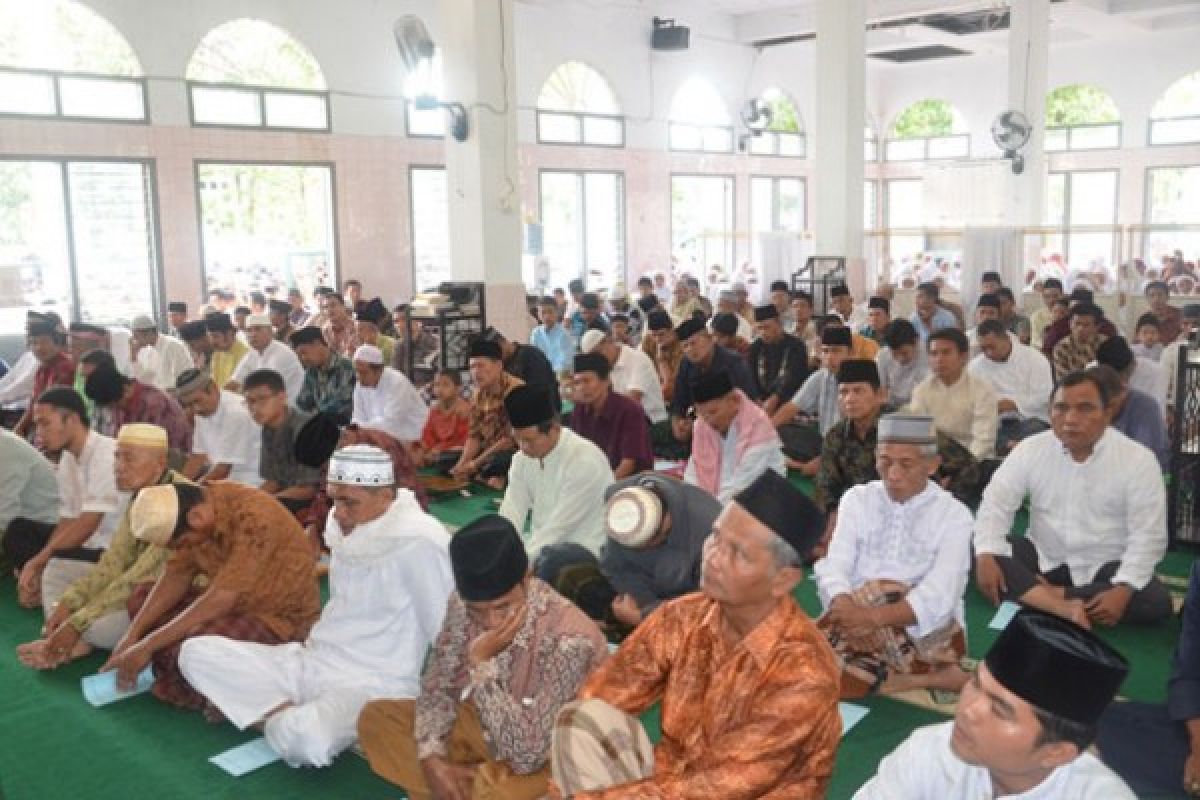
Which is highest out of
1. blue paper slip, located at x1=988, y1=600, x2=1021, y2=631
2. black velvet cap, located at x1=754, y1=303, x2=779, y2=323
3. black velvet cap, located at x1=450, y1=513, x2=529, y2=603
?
black velvet cap, located at x1=754, y1=303, x2=779, y2=323

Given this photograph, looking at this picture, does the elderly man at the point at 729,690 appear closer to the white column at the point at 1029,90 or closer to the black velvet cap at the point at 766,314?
the black velvet cap at the point at 766,314

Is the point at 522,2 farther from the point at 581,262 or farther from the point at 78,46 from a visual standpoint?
the point at 78,46

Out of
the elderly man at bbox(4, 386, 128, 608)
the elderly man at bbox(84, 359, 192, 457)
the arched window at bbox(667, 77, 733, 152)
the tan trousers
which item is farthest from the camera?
the arched window at bbox(667, 77, 733, 152)

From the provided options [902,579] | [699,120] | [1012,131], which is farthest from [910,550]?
[699,120]

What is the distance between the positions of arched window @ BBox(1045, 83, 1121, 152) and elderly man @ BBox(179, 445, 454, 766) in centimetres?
1606

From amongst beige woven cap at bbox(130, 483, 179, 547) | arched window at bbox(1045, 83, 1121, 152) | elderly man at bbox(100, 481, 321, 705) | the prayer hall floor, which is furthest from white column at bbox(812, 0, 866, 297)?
beige woven cap at bbox(130, 483, 179, 547)

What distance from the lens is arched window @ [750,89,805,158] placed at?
54.2 feet

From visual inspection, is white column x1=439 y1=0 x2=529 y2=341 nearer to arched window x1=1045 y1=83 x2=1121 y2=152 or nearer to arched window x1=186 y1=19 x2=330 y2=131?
arched window x1=186 y1=19 x2=330 y2=131

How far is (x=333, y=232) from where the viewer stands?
11.3m

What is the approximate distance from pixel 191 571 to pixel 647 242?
11829 mm

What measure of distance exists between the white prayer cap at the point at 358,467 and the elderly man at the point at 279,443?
5.85 feet

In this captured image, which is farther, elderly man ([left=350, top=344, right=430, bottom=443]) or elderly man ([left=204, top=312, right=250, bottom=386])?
elderly man ([left=204, top=312, right=250, bottom=386])

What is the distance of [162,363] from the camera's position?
25.3 ft

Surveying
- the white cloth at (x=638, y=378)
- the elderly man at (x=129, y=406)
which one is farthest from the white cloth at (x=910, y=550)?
the white cloth at (x=638, y=378)
